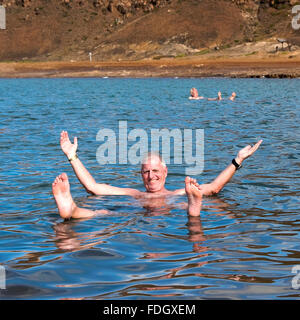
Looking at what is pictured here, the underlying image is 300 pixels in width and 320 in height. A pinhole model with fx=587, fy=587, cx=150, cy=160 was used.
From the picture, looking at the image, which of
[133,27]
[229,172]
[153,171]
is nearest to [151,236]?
[153,171]

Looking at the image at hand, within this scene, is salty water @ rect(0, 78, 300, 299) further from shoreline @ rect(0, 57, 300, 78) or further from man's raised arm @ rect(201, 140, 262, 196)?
shoreline @ rect(0, 57, 300, 78)

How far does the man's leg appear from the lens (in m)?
6.53

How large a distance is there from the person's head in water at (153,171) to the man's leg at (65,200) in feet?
3.67

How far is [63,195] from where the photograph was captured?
21.9ft

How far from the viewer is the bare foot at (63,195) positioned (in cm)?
653

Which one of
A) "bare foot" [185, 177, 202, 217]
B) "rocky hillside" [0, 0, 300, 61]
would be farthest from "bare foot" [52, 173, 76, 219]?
"rocky hillside" [0, 0, 300, 61]

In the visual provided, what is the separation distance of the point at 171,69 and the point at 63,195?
62701 mm

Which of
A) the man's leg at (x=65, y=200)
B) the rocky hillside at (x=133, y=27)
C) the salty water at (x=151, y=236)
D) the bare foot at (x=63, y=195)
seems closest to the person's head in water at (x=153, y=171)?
the salty water at (x=151, y=236)

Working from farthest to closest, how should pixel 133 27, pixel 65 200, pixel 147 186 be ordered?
pixel 133 27, pixel 147 186, pixel 65 200

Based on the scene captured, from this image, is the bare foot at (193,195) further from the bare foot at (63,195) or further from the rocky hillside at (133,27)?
the rocky hillside at (133,27)

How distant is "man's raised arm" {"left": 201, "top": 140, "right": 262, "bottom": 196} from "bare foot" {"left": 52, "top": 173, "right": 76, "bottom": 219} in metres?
2.22

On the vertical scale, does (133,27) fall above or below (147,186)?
above

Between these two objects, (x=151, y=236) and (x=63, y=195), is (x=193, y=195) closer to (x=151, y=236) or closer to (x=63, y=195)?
(x=151, y=236)

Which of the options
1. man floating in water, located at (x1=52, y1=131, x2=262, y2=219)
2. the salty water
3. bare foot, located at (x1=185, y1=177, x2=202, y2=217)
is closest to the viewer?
the salty water
